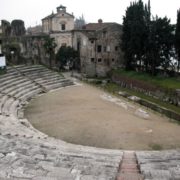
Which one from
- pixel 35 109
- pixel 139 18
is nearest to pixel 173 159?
pixel 35 109

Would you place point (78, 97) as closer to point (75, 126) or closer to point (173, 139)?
point (75, 126)

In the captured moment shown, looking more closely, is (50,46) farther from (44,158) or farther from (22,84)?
(44,158)

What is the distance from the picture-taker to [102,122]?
2209cm

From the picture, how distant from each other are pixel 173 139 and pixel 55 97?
15081 millimetres

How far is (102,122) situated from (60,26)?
3077 centimetres

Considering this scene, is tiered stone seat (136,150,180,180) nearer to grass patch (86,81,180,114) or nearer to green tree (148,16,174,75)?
grass patch (86,81,180,114)

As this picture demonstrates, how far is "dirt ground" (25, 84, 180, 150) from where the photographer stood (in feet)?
60.3

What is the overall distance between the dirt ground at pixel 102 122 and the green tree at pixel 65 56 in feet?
44.5

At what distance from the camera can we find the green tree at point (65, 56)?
43972 millimetres

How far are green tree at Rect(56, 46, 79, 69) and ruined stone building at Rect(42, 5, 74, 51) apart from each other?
3.18 m

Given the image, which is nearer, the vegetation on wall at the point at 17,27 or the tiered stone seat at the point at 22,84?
the tiered stone seat at the point at 22,84

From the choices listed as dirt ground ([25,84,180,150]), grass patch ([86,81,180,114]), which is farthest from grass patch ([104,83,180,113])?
dirt ground ([25,84,180,150])

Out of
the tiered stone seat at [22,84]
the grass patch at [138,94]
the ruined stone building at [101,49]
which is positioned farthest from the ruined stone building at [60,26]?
the grass patch at [138,94]

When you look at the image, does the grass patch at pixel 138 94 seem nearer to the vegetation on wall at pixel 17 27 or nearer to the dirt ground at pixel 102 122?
the dirt ground at pixel 102 122
